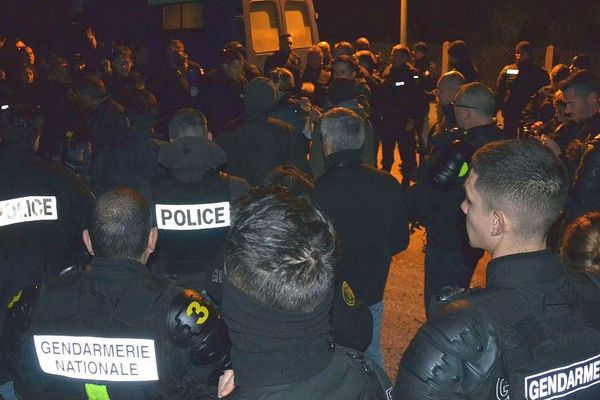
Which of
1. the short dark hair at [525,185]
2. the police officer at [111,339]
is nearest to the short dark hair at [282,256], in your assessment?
the short dark hair at [525,185]

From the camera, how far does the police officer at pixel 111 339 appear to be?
2.72m

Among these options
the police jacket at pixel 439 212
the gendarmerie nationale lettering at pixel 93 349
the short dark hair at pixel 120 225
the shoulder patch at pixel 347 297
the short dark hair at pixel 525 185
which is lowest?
the police jacket at pixel 439 212

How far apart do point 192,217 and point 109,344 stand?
1842 mm

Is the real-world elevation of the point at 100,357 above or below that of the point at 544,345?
below

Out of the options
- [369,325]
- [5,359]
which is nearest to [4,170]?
[5,359]

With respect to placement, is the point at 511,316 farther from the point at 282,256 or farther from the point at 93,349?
the point at 93,349

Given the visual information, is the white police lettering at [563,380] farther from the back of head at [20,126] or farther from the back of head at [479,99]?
the back of head at [20,126]

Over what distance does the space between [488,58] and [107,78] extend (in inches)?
546

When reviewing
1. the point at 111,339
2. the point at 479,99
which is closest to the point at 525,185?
the point at 111,339

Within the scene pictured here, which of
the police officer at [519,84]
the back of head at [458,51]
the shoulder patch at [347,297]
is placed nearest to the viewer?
the shoulder patch at [347,297]

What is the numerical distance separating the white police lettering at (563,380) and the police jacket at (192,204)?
2.59 metres

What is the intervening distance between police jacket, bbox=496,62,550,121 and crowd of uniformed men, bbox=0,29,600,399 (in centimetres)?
426

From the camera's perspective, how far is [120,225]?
9.79 ft

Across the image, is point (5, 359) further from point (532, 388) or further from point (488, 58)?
point (488, 58)
